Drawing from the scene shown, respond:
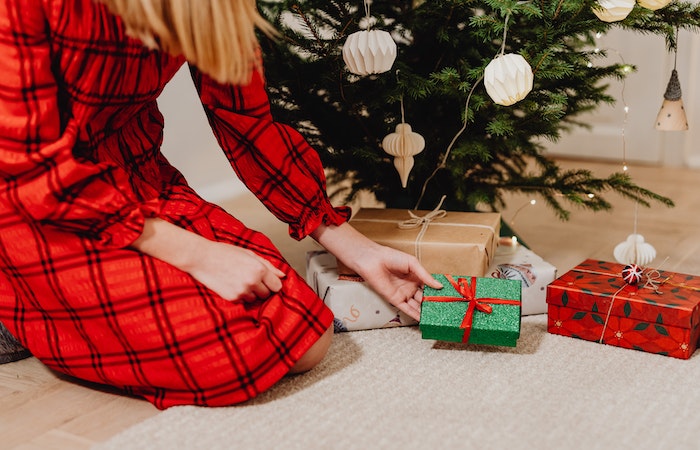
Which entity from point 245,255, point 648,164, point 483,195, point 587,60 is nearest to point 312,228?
point 245,255

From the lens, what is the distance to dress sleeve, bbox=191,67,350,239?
114cm

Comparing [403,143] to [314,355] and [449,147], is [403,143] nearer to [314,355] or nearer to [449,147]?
[449,147]

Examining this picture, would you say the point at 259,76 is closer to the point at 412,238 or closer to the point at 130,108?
the point at 130,108

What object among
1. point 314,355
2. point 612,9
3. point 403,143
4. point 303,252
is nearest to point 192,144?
point 303,252

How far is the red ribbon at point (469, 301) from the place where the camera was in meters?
1.14

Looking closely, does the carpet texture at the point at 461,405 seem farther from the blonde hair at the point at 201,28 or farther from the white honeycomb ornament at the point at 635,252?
the blonde hair at the point at 201,28

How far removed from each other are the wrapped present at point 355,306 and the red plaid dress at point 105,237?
143 mm

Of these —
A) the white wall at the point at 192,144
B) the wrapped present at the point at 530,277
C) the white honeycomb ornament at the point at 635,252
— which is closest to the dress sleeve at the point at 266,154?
the wrapped present at the point at 530,277

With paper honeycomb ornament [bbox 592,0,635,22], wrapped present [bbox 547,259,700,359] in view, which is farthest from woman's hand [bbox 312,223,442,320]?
paper honeycomb ornament [bbox 592,0,635,22]

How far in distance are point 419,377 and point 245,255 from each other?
12.4 inches

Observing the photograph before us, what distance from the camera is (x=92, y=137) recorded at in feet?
3.35

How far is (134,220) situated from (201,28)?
265 millimetres

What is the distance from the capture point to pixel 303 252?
1.73 m

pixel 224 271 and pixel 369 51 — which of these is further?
pixel 369 51
